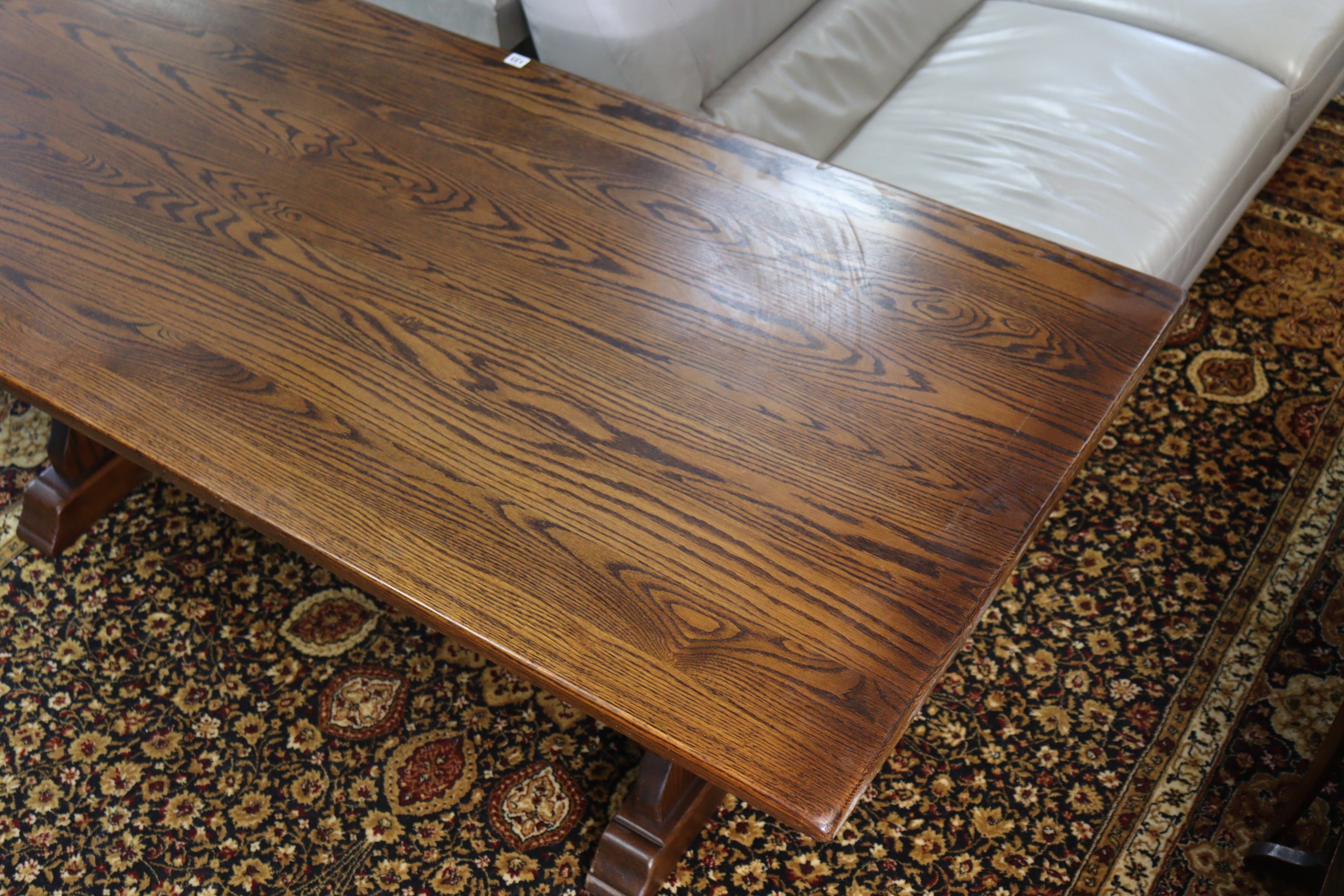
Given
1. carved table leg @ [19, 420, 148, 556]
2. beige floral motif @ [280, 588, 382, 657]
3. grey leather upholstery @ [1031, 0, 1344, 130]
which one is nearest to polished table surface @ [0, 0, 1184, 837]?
carved table leg @ [19, 420, 148, 556]

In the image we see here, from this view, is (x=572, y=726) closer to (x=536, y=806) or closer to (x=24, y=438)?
(x=536, y=806)

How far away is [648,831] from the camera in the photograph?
1.23m

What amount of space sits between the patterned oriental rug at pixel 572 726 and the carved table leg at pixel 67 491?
37 mm

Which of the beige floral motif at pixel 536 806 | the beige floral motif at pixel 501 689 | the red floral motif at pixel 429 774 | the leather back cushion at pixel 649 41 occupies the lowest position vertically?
the beige floral motif at pixel 536 806

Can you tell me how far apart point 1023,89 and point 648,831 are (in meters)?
1.30

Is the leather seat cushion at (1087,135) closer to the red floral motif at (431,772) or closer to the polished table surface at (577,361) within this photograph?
the polished table surface at (577,361)

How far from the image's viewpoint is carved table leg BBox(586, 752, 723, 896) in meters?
1.22

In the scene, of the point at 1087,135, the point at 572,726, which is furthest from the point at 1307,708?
the point at 572,726

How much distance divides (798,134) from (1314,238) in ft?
3.87

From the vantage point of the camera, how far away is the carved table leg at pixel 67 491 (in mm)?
1538

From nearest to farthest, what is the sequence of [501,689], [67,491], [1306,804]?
[1306,804], [501,689], [67,491]

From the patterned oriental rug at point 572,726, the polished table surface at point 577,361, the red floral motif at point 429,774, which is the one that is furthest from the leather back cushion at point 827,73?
the red floral motif at point 429,774

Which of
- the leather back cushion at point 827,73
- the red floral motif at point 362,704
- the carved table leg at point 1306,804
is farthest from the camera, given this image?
the leather back cushion at point 827,73

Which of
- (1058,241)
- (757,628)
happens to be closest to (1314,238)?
(1058,241)
